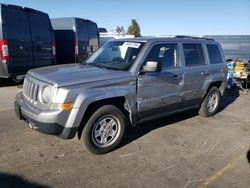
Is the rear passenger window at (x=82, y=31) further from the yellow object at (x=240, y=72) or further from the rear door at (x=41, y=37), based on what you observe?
the yellow object at (x=240, y=72)

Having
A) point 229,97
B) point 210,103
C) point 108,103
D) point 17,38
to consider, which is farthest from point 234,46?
point 108,103

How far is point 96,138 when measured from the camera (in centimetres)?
411

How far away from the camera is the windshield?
4562 millimetres

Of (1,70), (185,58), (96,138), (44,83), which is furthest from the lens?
(1,70)

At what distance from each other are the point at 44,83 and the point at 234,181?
9.71 feet

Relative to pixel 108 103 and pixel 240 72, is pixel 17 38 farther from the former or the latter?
pixel 240 72

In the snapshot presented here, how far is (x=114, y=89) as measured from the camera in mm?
4047

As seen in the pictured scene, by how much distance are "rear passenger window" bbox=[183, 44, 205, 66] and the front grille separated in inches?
117

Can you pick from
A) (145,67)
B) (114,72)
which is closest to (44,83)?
(114,72)

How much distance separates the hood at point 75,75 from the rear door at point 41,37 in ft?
14.9

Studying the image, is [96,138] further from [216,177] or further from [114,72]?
[216,177]

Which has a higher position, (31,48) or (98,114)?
(31,48)

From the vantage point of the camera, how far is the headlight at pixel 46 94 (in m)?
3.68

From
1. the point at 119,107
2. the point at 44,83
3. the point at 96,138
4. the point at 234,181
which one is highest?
the point at 44,83
